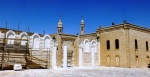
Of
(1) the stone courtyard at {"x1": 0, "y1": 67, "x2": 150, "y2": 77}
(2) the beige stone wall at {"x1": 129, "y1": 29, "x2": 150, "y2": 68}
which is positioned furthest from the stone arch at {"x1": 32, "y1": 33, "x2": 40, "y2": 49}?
(2) the beige stone wall at {"x1": 129, "y1": 29, "x2": 150, "y2": 68}

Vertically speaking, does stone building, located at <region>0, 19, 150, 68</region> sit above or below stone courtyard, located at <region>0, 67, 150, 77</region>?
above

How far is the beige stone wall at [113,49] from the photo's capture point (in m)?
27.6

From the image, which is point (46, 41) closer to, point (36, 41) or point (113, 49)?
point (36, 41)

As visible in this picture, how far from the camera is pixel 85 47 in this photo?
28250 mm

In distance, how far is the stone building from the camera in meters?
21.2

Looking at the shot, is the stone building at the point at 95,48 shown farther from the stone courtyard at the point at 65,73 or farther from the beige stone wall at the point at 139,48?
the stone courtyard at the point at 65,73

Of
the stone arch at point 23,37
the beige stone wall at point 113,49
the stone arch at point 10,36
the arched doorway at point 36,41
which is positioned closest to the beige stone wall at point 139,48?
the beige stone wall at point 113,49

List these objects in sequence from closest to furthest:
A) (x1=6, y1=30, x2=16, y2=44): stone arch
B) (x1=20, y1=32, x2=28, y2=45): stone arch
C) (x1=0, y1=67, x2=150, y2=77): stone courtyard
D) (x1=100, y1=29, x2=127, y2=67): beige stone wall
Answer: (x1=0, y1=67, x2=150, y2=77): stone courtyard
(x1=6, y1=30, x2=16, y2=44): stone arch
(x1=20, y1=32, x2=28, y2=45): stone arch
(x1=100, y1=29, x2=127, y2=67): beige stone wall

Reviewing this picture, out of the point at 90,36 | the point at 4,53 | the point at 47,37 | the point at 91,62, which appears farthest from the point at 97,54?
the point at 4,53

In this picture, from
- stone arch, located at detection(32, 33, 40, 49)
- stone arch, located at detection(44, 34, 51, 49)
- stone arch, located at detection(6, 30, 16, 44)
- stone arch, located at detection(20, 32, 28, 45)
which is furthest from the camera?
stone arch, located at detection(44, 34, 51, 49)

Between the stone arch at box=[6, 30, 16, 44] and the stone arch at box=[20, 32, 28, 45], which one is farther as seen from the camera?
the stone arch at box=[20, 32, 28, 45]

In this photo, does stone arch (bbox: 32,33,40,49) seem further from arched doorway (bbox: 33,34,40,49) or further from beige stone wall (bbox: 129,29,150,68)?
beige stone wall (bbox: 129,29,150,68)

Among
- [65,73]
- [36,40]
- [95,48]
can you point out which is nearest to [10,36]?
[36,40]

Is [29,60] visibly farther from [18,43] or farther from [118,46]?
[118,46]
